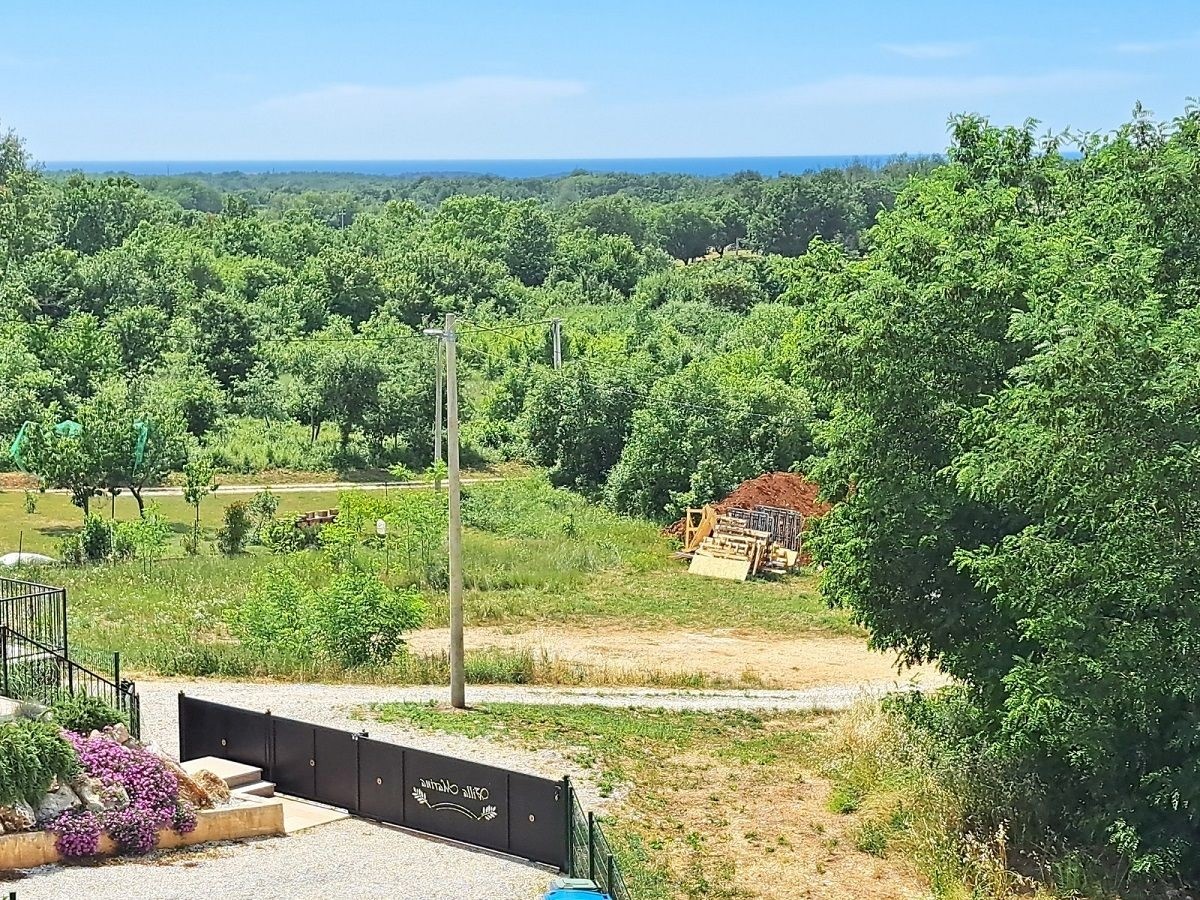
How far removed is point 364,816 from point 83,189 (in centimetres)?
9473

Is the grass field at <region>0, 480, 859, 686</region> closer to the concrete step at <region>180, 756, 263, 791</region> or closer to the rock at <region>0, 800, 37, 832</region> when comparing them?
the concrete step at <region>180, 756, 263, 791</region>

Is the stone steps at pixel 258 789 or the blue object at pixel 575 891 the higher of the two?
the blue object at pixel 575 891

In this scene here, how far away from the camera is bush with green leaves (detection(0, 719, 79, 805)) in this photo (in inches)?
629

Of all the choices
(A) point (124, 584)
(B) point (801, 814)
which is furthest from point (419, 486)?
(B) point (801, 814)

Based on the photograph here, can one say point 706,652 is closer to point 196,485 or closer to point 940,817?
point 940,817

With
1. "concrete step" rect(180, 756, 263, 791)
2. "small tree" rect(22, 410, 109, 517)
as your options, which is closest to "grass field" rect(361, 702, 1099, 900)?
"concrete step" rect(180, 756, 263, 791)

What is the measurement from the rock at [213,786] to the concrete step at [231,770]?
73cm

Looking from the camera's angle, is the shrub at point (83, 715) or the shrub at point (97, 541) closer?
the shrub at point (83, 715)

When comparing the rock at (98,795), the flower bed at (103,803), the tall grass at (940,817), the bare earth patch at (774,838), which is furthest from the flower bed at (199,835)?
the tall grass at (940,817)

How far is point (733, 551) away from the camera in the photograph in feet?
139

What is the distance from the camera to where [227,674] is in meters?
27.2

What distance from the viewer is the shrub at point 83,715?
1786 centimetres

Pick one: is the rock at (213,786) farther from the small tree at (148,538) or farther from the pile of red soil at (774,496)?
the pile of red soil at (774,496)

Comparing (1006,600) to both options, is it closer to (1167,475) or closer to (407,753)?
(1167,475)
